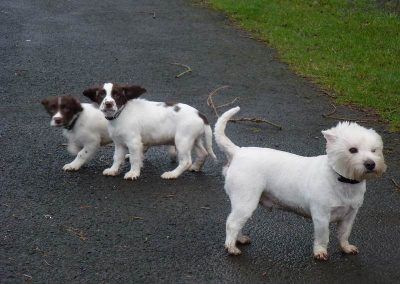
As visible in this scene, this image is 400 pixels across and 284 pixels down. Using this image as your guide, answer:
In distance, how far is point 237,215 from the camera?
5.43 meters

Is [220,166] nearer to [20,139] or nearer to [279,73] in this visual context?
[20,139]

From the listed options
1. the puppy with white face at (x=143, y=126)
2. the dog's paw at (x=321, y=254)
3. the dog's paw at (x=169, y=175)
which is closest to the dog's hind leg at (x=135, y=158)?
the puppy with white face at (x=143, y=126)

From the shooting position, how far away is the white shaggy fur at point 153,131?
700 cm

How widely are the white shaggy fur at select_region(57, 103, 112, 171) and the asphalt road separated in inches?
5.5

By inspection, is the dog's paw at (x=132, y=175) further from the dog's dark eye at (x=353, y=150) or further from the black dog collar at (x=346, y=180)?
the dog's dark eye at (x=353, y=150)

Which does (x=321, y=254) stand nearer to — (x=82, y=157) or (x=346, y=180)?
(x=346, y=180)

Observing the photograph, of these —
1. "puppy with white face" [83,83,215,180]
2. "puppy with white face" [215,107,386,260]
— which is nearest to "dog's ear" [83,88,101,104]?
"puppy with white face" [83,83,215,180]

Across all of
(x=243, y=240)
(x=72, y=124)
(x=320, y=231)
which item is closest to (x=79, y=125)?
(x=72, y=124)

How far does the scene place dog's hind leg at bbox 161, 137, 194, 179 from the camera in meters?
6.99

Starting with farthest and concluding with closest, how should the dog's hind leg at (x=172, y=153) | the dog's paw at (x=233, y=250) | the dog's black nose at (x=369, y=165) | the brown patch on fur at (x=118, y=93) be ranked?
the dog's hind leg at (x=172, y=153), the brown patch on fur at (x=118, y=93), the dog's paw at (x=233, y=250), the dog's black nose at (x=369, y=165)

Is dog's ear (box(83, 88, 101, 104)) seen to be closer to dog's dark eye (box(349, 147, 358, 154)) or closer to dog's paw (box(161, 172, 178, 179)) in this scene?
dog's paw (box(161, 172, 178, 179))

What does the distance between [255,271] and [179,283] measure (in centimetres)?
60

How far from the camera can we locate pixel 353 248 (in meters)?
→ 5.63

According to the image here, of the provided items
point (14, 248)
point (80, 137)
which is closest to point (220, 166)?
point (80, 137)
